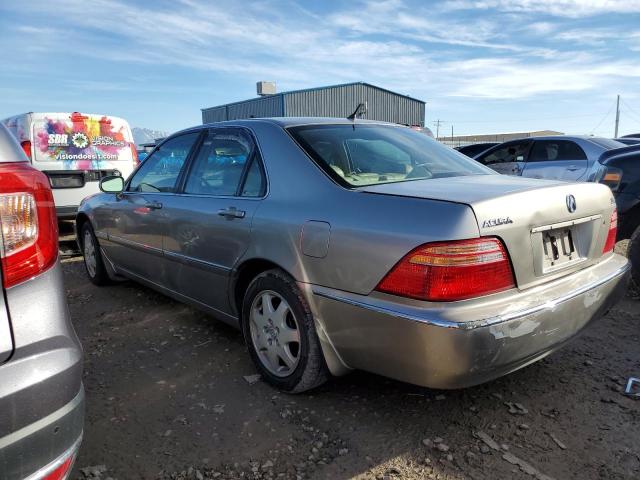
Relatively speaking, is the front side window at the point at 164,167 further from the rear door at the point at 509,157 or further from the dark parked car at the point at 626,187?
the rear door at the point at 509,157

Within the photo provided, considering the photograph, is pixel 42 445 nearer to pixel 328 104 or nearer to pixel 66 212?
pixel 66 212

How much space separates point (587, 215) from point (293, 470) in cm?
183

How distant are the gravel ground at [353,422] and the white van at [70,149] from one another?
4.31 metres

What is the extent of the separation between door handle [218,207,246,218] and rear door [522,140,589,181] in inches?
251

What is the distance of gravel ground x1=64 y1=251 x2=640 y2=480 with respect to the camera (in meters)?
2.14

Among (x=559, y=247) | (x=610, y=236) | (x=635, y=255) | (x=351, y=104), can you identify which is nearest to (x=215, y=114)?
(x=351, y=104)

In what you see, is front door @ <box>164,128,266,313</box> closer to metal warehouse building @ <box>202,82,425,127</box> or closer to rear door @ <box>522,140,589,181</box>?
rear door @ <box>522,140,589,181</box>

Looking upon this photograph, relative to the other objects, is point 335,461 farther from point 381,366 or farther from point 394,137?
point 394,137

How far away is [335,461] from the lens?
86.0 inches

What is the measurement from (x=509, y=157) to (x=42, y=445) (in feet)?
28.9

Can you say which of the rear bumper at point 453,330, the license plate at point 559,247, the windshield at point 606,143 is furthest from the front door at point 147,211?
the windshield at point 606,143

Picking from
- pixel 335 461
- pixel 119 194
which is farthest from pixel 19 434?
pixel 119 194

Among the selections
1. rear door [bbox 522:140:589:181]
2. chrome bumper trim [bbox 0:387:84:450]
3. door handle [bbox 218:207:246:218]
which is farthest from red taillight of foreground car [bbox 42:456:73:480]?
rear door [bbox 522:140:589:181]

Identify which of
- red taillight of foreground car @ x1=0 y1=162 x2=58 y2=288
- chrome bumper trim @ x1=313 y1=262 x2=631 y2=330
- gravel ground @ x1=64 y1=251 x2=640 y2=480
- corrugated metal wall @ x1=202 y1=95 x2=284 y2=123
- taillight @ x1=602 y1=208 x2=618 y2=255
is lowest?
gravel ground @ x1=64 y1=251 x2=640 y2=480
